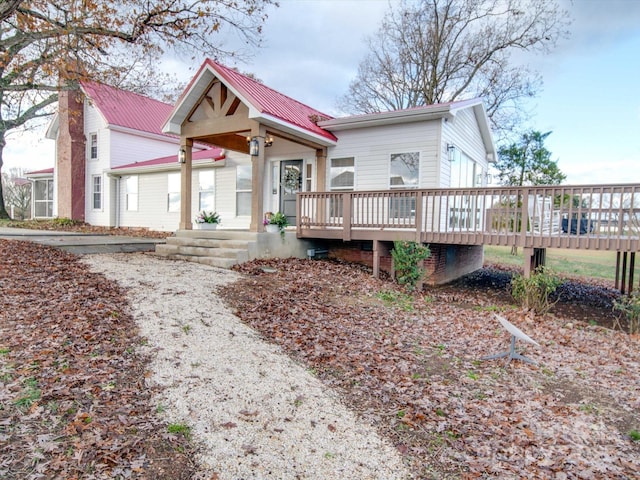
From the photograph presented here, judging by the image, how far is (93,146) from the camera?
19.6m

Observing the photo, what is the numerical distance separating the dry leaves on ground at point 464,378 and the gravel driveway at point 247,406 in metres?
0.28

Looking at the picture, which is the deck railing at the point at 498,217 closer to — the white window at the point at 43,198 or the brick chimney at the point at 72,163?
the brick chimney at the point at 72,163

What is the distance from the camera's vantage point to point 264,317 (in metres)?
5.90

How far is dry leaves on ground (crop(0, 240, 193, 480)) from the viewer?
2598 mm

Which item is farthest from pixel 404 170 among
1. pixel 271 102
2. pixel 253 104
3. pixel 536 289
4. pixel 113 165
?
pixel 113 165

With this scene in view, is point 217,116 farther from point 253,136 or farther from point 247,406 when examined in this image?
point 247,406

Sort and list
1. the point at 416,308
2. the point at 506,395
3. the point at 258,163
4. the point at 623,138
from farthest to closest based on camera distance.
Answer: the point at 623,138 → the point at 258,163 → the point at 416,308 → the point at 506,395

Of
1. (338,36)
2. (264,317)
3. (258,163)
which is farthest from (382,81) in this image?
→ (264,317)

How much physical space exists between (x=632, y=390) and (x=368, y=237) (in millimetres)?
6297

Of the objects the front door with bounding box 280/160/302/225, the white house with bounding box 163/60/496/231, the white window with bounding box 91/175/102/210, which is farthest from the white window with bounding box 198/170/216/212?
the white window with bounding box 91/175/102/210

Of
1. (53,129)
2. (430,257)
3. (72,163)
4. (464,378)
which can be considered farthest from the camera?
(53,129)

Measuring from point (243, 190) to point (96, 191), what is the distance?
10.2m

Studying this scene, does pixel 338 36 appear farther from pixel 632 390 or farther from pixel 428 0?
pixel 632 390

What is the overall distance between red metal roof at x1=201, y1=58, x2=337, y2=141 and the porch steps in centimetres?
302
